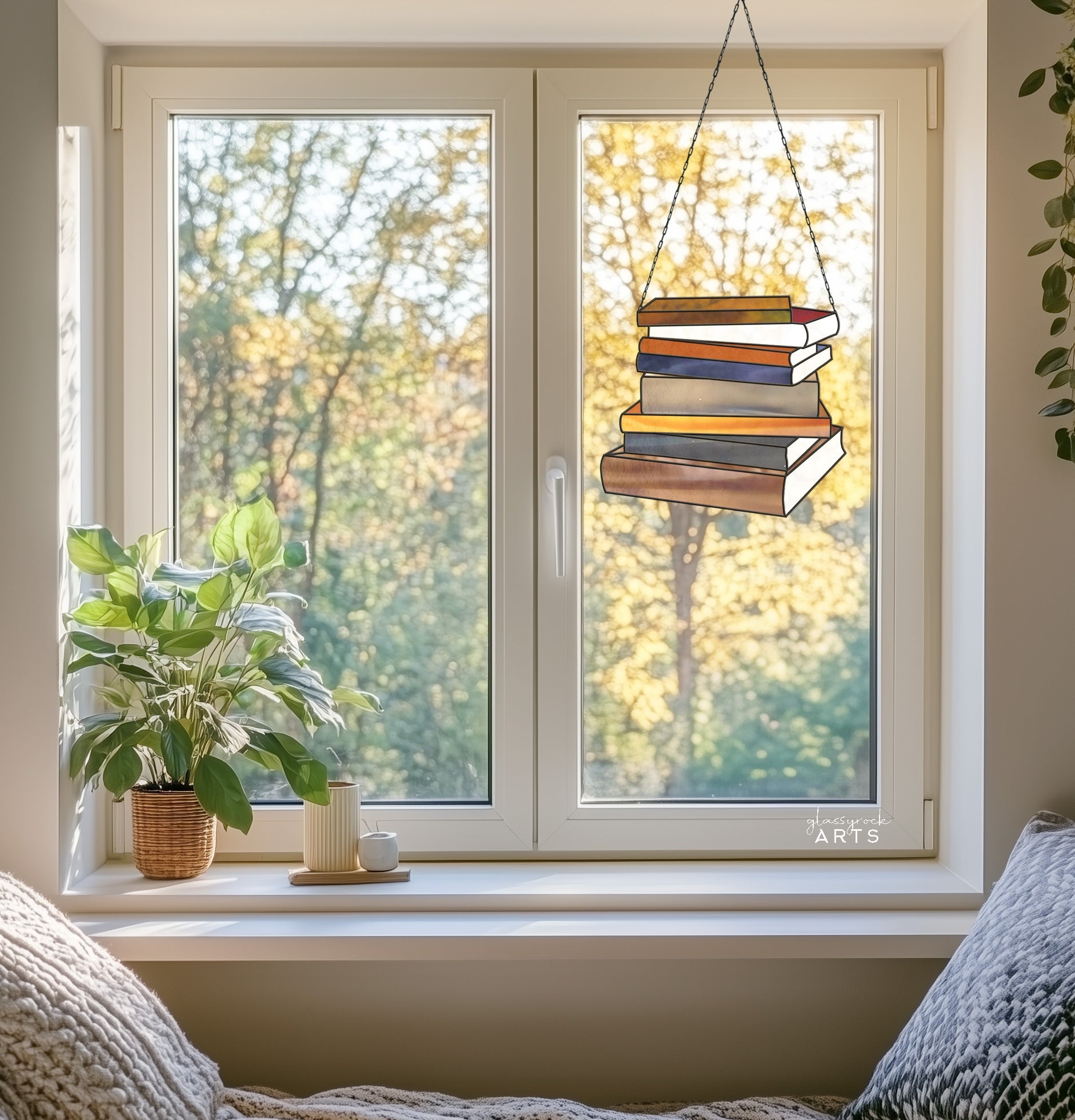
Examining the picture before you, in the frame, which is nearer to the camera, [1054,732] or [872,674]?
[1054,732]

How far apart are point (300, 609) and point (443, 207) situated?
2.56 feet

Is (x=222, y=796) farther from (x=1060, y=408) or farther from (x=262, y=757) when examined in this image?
(x=1060, y=408)

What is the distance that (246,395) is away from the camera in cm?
195

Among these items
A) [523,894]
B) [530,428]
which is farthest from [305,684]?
[530,428]

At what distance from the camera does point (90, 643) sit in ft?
5.61

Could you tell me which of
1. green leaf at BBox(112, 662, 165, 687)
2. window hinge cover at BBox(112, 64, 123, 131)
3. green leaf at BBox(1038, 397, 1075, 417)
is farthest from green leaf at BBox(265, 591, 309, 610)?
green leaf at BBox(1038, 397, 1075, 417)

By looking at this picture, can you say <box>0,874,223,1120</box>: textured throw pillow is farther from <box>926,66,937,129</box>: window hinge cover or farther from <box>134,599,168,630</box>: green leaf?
<box>926,66,937,129</box>: window hinge cover

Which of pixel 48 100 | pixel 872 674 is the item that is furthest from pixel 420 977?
pixel 48 100

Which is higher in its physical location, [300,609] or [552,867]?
[300,609]

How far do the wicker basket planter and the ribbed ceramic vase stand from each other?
0.18 metres

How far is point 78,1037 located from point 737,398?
1161mm

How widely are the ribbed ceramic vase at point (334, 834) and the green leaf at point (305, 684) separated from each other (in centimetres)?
14

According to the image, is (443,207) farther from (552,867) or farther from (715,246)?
(552,867)

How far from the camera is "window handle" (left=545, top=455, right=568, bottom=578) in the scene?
1908 millimetres
